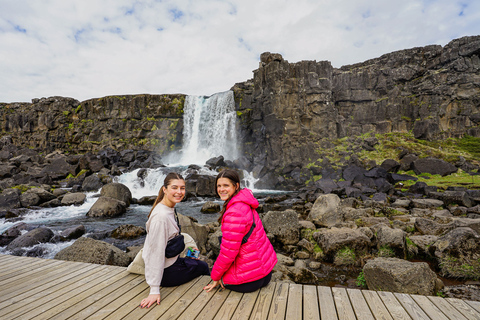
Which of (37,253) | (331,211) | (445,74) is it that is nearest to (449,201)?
(331,211)

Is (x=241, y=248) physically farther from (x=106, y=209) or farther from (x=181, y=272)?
(x=106, y=209)

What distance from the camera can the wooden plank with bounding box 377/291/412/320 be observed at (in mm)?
3055

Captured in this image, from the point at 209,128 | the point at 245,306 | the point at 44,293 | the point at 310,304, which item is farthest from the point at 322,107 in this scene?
the point at 44,293

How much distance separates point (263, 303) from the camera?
3322 millimetres

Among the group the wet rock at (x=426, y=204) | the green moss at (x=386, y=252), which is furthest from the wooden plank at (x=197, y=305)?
the wet rock at (x=426, y=204)

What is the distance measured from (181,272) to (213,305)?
77 cm

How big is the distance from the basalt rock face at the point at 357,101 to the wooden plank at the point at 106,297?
29887mm

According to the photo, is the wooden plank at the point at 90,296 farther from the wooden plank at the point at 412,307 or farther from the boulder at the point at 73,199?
the boulder at the point at 73,199

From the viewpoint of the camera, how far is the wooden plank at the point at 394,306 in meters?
3.05

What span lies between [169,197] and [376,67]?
51.6m

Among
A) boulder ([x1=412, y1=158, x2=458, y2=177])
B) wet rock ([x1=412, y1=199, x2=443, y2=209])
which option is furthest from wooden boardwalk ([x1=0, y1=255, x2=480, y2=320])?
boulder ([x1=412, y1=158, x2=458, y2=177])

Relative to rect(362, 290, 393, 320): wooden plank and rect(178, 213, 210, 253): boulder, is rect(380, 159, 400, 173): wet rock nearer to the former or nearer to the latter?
rect(178, 213, 210, 253): boulder

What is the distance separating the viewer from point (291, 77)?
37.8 meters

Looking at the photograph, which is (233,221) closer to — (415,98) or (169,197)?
(169,197)
